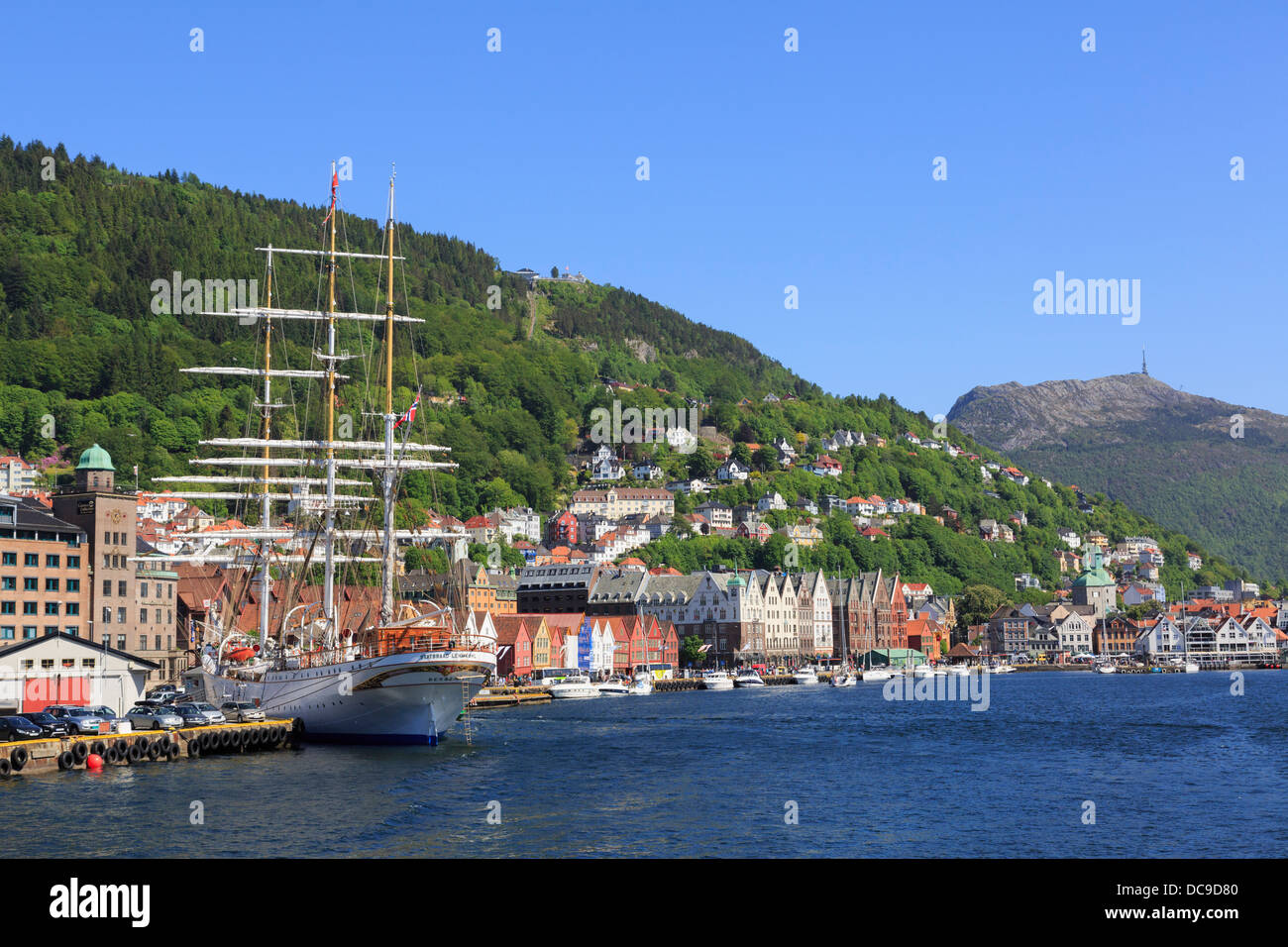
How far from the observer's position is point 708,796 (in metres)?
47.9

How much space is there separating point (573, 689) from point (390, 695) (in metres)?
70.1

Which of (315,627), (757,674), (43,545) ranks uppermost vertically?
(43,545)

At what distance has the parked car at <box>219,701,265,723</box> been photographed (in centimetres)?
6838

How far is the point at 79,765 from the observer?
53469mm

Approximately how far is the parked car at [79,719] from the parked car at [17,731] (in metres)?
2.63

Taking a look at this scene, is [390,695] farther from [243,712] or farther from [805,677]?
[805,677]

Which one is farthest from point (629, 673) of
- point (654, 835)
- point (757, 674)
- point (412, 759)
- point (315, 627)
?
point (654, 835)

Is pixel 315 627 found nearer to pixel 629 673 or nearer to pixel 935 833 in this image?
pixel 935 833

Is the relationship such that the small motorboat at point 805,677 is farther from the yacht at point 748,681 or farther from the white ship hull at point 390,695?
the white ship hull at point 390,695

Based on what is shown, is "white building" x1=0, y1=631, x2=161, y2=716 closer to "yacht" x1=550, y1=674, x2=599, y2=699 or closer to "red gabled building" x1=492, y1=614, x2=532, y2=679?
"yacht" x1=550, y1=674, x2=599, y2=699

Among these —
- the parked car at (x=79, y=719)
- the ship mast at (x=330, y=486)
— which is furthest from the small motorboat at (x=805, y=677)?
the parked car at (x=79, y=719)

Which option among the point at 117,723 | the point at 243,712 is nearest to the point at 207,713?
the point at 243,712

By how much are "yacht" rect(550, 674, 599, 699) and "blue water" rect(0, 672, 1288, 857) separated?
5086 cm
